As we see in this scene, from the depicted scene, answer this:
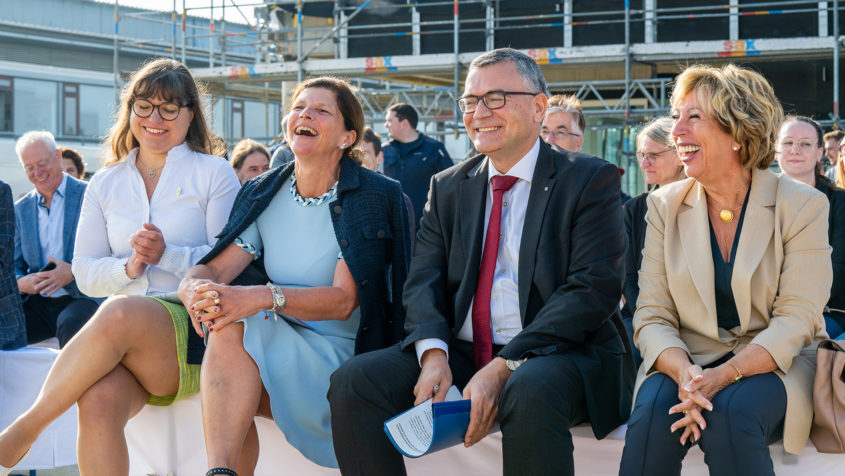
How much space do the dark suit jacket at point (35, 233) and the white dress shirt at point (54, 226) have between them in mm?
23

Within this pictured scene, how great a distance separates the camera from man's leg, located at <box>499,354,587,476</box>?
8.34 ft

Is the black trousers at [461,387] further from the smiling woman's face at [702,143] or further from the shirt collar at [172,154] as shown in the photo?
the shirt collar at [172,154]

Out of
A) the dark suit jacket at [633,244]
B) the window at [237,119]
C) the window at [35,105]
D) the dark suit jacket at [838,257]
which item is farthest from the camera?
the window at [237,119]

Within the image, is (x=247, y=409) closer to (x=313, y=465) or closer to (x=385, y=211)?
(x=313, y=465)

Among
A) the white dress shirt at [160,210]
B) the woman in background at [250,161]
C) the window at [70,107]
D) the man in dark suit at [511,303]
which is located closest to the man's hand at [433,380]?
the man in dark suit at [511,303]

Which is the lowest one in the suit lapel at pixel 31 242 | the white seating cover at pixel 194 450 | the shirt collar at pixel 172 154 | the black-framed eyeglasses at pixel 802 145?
the white seating cover at pixel 194 450

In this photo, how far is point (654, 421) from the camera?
8.64 feet

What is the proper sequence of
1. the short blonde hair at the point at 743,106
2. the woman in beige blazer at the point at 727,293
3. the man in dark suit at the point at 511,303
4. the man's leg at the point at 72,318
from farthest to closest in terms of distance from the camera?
the man's leg at the point at 72,318 < the short blonde hair at the point at 743,106 < the man in dark suit at the point at 511,303 < the woman in beige blazer at the point at 727,293

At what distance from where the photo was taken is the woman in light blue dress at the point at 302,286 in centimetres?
307

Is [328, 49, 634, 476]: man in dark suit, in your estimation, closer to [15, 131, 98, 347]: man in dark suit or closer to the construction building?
[15, 131, 98, 347]: man in dark suit

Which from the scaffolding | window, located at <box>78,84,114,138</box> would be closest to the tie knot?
the scaffolding

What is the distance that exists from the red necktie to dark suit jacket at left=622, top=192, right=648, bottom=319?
4.64 ft

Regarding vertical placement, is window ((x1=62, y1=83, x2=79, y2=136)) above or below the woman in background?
above

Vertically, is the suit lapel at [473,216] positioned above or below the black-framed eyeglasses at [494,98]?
below
